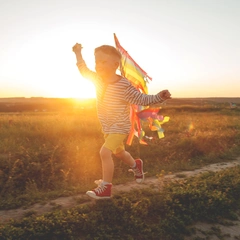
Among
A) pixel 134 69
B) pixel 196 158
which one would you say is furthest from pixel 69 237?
pixel 196 158

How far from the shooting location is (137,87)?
479cm

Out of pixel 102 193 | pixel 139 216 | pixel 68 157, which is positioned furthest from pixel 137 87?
pixel 68 157

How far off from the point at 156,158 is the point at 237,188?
3.03 metres

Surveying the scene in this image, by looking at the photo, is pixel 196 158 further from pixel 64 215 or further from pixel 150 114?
pixel 64 215

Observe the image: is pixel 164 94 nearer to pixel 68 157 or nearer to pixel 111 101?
pixel 111 101

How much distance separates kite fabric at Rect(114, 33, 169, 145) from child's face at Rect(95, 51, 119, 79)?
49cm

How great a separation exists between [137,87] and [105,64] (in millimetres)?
1078

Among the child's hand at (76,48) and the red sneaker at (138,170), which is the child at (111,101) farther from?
the red sneaker at (138,170)

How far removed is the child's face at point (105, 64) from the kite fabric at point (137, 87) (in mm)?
494

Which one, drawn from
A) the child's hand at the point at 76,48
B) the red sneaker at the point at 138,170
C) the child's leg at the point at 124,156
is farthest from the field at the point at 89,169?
the child's hand at the point at 76,48

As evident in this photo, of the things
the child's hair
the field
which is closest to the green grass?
the field

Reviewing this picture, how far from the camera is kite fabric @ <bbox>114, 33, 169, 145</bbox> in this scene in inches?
177

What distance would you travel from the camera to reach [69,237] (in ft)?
10.2

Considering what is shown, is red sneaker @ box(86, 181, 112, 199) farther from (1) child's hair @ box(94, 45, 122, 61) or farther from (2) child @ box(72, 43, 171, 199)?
(1) child's hair @ box(94, 45, 122, 61)
